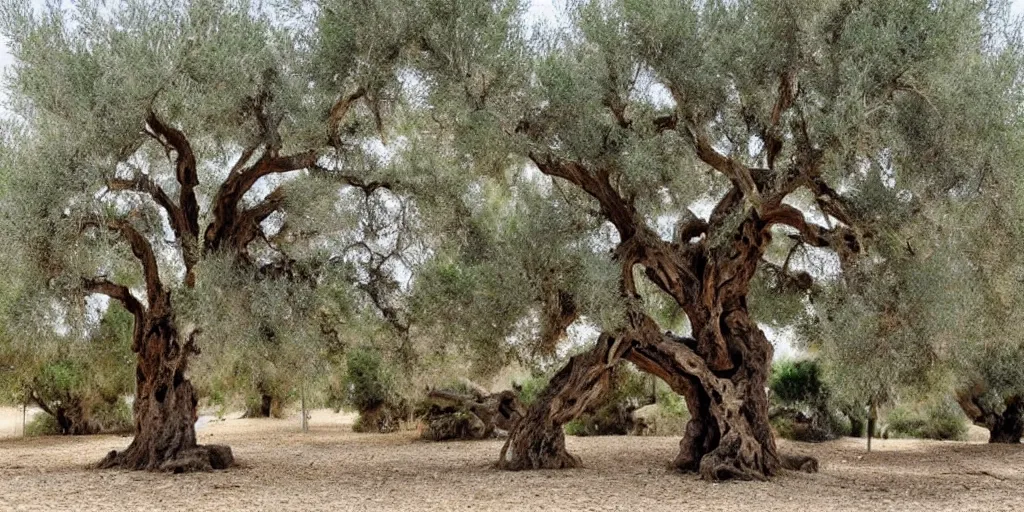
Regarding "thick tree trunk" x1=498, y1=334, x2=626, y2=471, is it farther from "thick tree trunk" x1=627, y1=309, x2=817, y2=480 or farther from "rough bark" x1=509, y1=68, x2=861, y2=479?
"thick tree trunk" x1=627, y1=309, x2=817, y2=480

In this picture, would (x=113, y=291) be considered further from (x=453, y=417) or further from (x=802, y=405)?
(x=802, y=405)

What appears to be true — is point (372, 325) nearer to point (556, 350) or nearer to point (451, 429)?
point (556, 350)

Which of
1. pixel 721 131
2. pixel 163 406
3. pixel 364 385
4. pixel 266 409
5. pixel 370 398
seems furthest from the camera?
pixel 266 409

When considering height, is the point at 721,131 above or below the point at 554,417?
above

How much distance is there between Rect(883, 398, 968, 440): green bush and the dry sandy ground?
16.0 feet

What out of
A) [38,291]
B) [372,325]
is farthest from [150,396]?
[372,325]

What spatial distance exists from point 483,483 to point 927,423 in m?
17.3

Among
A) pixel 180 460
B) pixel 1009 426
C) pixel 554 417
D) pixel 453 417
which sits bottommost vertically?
pixel 1009 426

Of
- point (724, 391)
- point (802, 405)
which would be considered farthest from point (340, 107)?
point (802, 405)

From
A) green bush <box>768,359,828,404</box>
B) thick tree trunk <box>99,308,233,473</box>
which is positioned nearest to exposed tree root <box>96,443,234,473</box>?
thick tree trunk <box>99,308,233,473</box>

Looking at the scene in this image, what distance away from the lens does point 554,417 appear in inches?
562

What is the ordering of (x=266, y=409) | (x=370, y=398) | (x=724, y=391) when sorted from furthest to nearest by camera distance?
(x=266, y=409), (x=370, y=398), (x=724, y=391)

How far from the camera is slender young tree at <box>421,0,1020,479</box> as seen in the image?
11.4 meters

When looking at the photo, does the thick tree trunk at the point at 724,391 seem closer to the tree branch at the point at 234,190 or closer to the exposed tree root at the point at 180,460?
the tree branch at the point at 234,190
